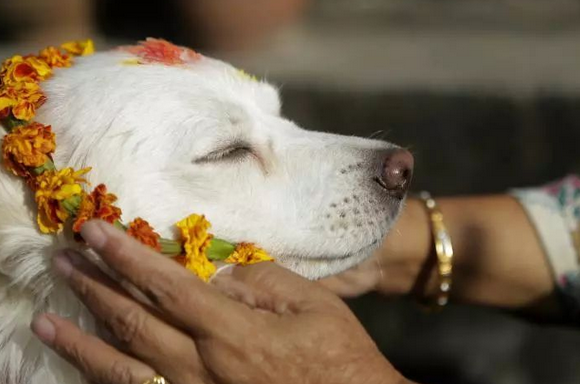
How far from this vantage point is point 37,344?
1.84m

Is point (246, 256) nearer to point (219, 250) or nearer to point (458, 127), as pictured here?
point (219, 250)

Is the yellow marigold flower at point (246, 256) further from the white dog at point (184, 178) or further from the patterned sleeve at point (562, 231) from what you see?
the patterned sleeve at point (562, 231)

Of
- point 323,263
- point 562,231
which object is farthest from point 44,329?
point 562,231

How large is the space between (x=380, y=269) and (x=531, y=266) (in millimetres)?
442

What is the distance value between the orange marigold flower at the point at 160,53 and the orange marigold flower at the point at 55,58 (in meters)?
0.14

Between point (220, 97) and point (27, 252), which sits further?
point (220, 97)

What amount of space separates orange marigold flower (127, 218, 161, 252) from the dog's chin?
31cm

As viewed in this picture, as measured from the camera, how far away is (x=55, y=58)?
6.67 feet

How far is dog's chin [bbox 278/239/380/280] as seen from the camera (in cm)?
197

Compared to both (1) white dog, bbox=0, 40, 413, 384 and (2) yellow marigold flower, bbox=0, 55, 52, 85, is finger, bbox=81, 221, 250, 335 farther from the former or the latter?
(2) yellow marigold flower, bbox=0, 55, 52, 85

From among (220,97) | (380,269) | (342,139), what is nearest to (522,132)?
(380,269)

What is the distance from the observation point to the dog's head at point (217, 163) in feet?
6.18

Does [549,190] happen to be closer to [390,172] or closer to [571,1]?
[390,172]

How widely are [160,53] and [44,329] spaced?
2.27ft
